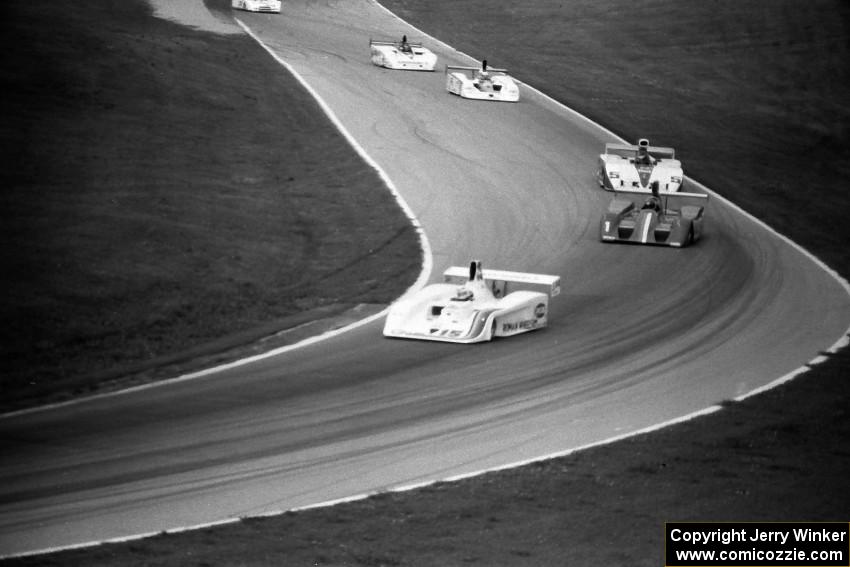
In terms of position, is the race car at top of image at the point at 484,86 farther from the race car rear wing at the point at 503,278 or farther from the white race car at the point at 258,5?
the race car rear wing at the point at 503,278

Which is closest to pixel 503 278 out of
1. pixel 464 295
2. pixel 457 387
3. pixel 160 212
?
pixel 464 295

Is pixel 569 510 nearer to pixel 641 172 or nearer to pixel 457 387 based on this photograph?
pixel 457 387

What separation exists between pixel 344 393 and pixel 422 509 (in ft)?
14.7

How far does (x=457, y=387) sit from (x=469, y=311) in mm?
3089

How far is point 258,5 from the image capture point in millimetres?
60500

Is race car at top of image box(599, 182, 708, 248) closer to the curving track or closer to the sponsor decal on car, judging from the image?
the curving track

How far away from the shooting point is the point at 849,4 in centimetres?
6550

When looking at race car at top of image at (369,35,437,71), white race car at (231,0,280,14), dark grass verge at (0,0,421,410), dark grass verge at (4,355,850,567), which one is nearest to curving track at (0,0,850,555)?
dark grass verge at (4,355,850,567)

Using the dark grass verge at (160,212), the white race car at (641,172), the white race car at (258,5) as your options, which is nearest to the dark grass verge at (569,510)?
the dark grass verge at (160,212)

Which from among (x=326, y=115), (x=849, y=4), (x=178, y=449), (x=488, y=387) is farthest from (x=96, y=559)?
(x=849, y=4)

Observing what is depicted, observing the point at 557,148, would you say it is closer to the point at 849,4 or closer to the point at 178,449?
the point at 178,449

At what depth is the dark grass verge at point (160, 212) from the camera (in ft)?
68.4

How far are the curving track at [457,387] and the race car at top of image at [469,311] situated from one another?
302 millimetres

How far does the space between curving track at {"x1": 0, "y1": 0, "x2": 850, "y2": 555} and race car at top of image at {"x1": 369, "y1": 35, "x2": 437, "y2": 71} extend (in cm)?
1513
